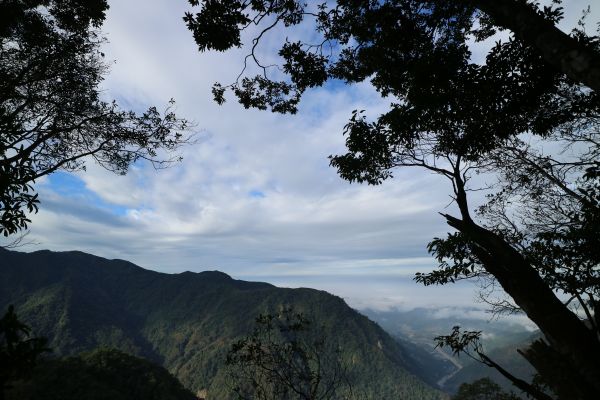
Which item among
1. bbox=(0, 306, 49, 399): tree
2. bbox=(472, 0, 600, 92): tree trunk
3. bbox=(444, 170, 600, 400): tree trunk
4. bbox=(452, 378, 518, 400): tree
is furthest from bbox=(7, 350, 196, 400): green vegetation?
bbox=(472, 0, 600, 92): tree trunk

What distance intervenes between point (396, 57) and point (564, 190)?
868cm

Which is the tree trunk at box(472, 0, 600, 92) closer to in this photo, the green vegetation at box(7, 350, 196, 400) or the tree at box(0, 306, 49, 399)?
the tree at box(0, 306, 49, 399)

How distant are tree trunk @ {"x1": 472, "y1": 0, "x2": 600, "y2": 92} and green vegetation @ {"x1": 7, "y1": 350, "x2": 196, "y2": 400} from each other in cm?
6603

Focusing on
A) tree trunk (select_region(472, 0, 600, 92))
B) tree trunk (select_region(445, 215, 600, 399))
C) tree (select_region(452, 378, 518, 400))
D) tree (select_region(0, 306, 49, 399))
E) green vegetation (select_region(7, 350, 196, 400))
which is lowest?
green vegetation (select_region(7, 350, 196, 400))

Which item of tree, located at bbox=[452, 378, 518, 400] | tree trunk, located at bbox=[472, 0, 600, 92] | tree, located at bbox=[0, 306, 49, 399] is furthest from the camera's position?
tree, located at bbox=[452, 378, 518, 400]

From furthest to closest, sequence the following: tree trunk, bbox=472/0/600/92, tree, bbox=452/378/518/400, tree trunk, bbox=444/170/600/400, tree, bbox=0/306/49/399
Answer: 1. tree, bbox=452/378/518/400
2. tree trunk, bbox=444/170/600/400
3. tree trunk, bbox=472/0/600/92
4. tree, bbox=0/306/49/399

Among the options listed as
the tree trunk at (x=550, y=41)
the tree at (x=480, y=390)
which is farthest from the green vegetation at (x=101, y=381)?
the tree trunk at (x=550, y=41)

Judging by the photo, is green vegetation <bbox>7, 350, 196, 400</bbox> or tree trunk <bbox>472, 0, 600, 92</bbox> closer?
tree trunk <bbox>472, 0, 600, 92</bbox>

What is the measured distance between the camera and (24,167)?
447cm

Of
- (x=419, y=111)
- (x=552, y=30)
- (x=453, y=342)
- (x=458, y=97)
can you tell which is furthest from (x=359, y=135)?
(x=453, y=342)

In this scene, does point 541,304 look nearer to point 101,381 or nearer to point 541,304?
point 541,304

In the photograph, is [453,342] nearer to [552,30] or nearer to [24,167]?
[552,30]

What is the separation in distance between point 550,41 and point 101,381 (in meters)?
82.7

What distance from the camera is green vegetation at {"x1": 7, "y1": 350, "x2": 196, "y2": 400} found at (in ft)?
183
